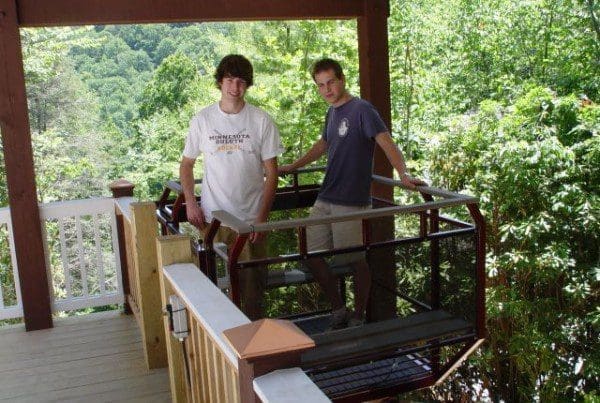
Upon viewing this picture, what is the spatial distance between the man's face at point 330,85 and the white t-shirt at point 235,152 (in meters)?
0.37

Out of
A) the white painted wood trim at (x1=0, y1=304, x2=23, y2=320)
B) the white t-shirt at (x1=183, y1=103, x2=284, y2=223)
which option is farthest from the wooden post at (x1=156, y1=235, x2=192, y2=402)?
the white painted wood trim at (x1=0, y1=304, x2=23, y2=320)

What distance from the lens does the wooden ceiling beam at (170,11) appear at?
4324mm

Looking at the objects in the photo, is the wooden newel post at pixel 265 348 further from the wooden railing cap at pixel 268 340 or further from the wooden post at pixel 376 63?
the wooden post at pixel 376 63

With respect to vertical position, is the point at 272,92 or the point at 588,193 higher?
the point at 272,92

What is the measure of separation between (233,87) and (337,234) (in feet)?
2.97

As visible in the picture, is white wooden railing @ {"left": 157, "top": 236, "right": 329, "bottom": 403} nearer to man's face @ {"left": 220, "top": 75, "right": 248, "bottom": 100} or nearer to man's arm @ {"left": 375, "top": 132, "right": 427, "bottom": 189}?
man's face @ {"left": 220, "top": 75, "right": 248, "bottom": 100}

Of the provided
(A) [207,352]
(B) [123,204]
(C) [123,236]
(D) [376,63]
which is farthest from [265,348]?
(D) [376,63]

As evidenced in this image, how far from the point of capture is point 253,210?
3320mm

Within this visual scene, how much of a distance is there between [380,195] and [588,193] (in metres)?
3.61

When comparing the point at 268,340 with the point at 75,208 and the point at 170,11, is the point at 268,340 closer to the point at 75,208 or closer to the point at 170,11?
the point at 75,208

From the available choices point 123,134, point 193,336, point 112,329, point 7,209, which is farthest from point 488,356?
point 123,134

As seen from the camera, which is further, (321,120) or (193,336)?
(321,120)

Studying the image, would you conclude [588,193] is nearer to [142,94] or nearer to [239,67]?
[239,67]

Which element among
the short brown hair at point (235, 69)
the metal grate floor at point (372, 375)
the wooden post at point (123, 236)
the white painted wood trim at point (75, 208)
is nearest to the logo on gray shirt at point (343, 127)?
the short brown hair at point (235, 69)
